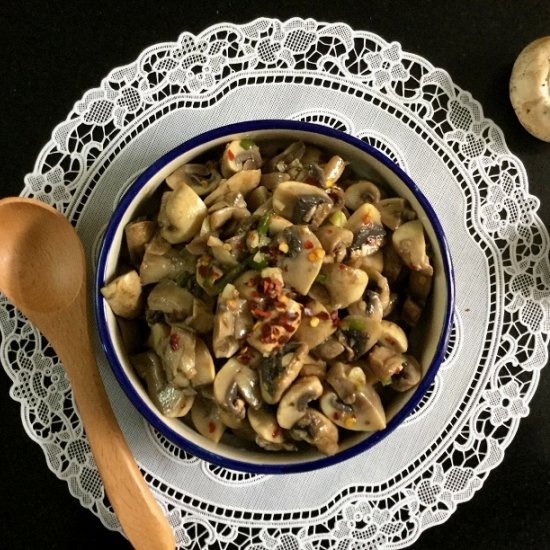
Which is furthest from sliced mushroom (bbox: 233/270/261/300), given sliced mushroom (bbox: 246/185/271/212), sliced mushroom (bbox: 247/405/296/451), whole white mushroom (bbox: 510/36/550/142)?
whole white mushroom (bbox: 510/36/550/142)

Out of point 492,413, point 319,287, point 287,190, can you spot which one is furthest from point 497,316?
point 287,190

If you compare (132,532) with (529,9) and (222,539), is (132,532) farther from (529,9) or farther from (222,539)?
(529,9)

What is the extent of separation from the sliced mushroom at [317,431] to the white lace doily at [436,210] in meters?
0.32

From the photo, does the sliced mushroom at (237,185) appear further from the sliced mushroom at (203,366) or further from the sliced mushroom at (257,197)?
the sliced mushroom at (203,366)

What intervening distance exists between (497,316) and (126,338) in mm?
1117

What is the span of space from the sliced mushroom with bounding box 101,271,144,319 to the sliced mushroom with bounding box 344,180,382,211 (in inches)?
24.3

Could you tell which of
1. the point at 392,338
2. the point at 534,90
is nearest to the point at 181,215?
the point at 392,338

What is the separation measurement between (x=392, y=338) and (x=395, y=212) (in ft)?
1.13

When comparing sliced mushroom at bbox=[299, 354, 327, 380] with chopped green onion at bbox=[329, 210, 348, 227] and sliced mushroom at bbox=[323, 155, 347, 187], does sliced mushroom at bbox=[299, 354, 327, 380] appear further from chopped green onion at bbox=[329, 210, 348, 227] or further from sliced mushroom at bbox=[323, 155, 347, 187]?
sliced mushroom at bbox=[323, 155, 347, 187]

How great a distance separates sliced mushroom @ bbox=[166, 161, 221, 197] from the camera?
1.67 meters

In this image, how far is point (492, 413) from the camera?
1883 millimetres

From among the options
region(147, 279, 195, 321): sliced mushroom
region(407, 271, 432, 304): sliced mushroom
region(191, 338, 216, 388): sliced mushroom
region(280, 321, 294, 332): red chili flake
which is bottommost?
region(191, 338, 216, 388): sliced mushroom

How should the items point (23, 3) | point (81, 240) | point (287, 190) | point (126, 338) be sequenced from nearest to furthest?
point (287, 190) < point (126, 338) < point (81, 240) < point (23, 3)

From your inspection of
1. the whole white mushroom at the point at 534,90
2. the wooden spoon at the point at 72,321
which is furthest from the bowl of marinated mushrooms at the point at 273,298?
the whole white mushroom at the point at 534,90
